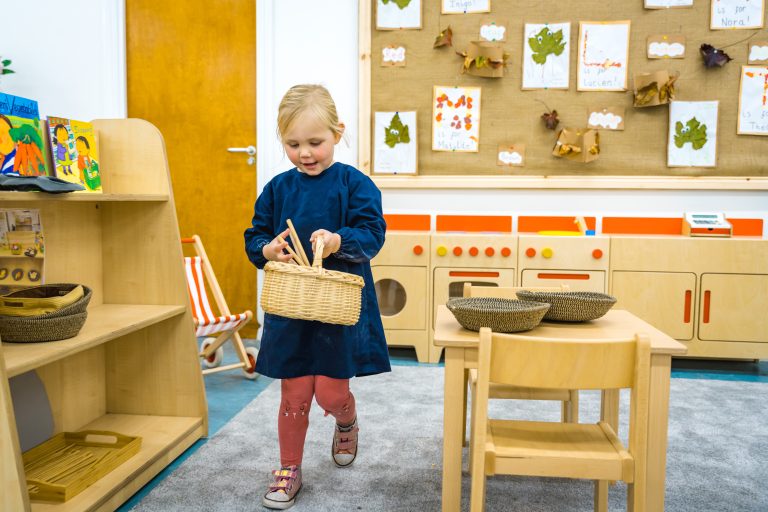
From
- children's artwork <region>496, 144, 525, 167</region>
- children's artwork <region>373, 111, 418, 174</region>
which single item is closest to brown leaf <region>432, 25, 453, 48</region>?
children's artwork <region>373, 111, 418, 174</region>

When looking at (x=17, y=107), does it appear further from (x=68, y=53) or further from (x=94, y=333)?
(x=68, y=53)

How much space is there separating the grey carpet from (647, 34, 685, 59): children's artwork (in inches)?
79.6

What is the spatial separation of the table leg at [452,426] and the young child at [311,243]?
1.41ft

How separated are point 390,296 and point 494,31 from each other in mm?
1753

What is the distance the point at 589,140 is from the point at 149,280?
107 inches

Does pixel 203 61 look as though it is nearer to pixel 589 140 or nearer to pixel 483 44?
pixel 483 44

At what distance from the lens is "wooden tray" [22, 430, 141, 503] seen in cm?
172

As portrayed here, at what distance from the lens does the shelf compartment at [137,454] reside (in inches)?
68.5

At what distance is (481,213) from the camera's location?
402 centimetres

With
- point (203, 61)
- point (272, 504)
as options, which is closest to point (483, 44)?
point (203, 61)

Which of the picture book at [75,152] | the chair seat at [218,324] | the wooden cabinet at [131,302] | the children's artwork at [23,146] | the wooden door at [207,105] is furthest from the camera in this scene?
the wooden door at [207,105]

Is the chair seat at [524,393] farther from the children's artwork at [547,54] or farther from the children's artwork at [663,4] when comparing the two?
the children's artwork at [663,4]

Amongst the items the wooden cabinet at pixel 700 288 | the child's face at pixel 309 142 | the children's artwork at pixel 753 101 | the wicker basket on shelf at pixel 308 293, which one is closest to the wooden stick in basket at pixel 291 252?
the wicker basket on shelf at pixel 308 293

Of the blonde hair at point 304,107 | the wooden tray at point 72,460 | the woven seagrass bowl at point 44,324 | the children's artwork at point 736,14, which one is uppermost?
the children's artwork at point 736,14
